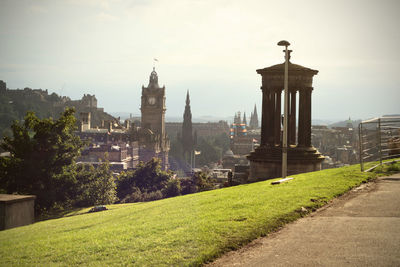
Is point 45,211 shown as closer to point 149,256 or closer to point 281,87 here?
point 281,87

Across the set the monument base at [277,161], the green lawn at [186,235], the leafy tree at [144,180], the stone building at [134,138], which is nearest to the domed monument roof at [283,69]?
the monument base at [277,161]

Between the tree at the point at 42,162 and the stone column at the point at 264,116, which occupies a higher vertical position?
the stone column at the point at 264,116

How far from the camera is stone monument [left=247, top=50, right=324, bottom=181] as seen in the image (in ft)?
74.0

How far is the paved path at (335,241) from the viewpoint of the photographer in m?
6.27

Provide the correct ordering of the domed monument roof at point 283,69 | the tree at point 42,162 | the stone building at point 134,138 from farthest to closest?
the stone building at point 134,138, the tree at point 42,162, the domed monument roof at point 283,69

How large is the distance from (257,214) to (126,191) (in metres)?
44.1

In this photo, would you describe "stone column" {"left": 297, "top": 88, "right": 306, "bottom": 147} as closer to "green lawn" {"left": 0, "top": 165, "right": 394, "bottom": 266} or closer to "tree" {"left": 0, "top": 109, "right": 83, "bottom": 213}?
"green lawn" {"left": 0, "top": 165, "right": 394, "bottom": 266}

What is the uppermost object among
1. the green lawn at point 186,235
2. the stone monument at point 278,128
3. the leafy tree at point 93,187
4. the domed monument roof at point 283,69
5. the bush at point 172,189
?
the domed monument roof at point 283,69

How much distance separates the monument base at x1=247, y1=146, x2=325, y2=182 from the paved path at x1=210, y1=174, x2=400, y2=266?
42.0 feet

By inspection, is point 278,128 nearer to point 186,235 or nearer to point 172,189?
point 186,235

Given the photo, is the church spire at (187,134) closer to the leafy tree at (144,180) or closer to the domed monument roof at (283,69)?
the leafy tree at (144,180)

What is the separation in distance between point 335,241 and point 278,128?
57.4 ft

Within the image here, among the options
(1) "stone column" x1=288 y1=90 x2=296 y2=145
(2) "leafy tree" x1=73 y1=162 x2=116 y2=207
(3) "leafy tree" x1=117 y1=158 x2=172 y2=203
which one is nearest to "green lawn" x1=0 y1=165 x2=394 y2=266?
(1) "stone column" x1=288 y1=90 x2=296 y2=145

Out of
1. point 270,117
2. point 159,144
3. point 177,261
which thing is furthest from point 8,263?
point 159,144
